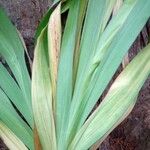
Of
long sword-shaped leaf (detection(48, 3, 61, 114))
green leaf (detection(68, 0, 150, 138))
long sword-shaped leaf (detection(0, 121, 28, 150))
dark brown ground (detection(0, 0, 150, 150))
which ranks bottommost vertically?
dark brown ground (detection(0, 0, 150, 150))

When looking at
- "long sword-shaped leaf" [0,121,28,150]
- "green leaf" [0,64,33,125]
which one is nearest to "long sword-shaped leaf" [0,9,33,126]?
"green leaf" [0,64,33,125]

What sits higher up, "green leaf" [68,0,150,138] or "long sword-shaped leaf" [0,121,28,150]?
"green leaf" [68,0,150,138]

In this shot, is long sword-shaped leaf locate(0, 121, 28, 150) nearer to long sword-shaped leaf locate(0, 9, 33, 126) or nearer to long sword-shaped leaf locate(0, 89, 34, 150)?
long sword-shaped leaf locate(0, 89, 34, 150)

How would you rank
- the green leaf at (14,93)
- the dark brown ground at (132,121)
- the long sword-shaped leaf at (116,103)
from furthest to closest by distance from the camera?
1. the dark brown ground at (132,121)
2. the green leaf at (14,93)
3. the long sword-shaped leaf at (116,103)

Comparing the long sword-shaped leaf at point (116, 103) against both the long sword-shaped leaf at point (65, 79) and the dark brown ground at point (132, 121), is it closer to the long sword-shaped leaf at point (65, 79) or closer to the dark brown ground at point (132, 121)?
the long sword-shaped leaf at point (65, 79)

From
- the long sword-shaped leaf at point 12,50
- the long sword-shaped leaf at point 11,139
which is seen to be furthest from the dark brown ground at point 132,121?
Result: the long sword-shaped leaf at point 11,139
